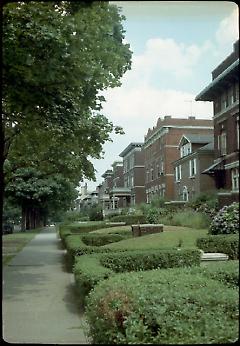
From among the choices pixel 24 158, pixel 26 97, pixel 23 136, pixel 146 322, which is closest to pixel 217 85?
pixel 26 97

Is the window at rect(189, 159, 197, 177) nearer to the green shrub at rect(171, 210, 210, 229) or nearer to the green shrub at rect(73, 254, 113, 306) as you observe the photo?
the green shrub at rect(171, 210, 210, 229)

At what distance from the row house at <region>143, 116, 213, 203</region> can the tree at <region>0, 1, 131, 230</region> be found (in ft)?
→ 1.98

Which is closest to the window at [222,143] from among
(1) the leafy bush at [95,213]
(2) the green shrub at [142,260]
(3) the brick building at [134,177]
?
(3) the brick building at [134,177]

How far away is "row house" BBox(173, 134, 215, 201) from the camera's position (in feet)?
12.9

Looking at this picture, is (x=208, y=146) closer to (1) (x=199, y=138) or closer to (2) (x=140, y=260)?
(1) (x=199, y=138)

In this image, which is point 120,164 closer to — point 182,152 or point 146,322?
point 182,152

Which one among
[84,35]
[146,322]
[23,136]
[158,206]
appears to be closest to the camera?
[146,322]

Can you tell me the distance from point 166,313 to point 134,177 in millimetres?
1911

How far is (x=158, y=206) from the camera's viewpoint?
4848 mm

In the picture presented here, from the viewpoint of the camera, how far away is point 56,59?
408cm

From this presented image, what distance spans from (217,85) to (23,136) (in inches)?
136

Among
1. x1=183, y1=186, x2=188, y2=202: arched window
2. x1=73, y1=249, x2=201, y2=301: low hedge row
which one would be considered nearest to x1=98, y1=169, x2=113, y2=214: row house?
x1=183, y1=186, x2=188, y2=202: arched window

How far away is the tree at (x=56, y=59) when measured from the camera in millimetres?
3788

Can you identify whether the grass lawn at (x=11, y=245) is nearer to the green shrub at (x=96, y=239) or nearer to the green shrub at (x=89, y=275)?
the green shrub at (x=89, y=275)
